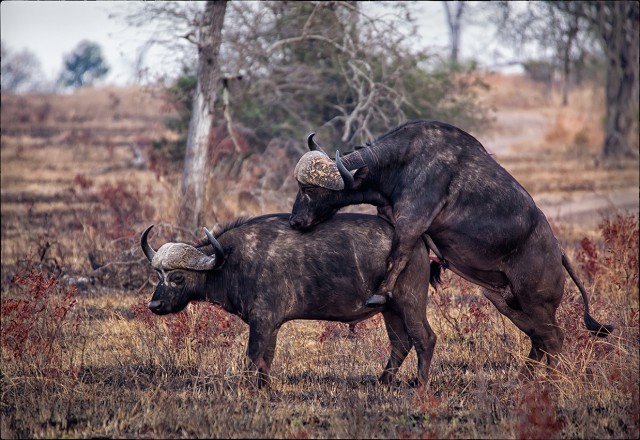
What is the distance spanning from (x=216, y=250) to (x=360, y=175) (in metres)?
1.52

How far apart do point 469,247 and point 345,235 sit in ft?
3.72

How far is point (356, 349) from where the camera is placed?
345 inches

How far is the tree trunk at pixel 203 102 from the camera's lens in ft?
46.5

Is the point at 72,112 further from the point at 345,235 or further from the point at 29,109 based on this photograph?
the point at 345,235

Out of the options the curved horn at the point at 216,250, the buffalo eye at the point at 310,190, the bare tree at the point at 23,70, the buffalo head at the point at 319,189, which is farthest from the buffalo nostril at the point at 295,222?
the bare tree at the point at 23,70

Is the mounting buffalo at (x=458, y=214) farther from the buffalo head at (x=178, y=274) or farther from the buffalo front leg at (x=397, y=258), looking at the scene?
the buffalo head at (x=178, y=274)

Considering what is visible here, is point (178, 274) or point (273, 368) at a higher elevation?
point (178, 274)

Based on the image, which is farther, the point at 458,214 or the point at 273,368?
the point at 273,368

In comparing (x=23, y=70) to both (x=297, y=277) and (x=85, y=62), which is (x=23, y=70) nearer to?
(x=85, y=62)

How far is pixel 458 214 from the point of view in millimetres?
7711

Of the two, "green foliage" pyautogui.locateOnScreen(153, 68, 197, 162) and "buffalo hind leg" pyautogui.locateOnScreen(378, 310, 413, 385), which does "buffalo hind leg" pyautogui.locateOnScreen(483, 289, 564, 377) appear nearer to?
"buffalo hind leg" pyautogui.locateOnScreen(378, 310, 413, 385)

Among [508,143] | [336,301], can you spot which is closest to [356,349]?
[336,301]

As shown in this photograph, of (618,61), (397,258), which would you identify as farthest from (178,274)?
(618,61)

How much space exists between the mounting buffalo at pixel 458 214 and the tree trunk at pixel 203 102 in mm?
6477
